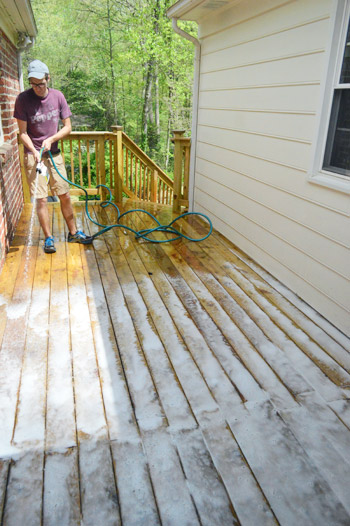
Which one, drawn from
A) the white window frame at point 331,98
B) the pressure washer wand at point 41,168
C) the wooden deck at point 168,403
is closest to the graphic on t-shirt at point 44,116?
the pressure washer wand at point 41,168

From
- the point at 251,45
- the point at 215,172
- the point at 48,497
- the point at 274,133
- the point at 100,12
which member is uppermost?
the point at 100,12

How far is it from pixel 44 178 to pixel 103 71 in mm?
15995

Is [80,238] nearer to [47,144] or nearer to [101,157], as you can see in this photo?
[47,144]

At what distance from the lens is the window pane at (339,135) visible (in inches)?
94.7

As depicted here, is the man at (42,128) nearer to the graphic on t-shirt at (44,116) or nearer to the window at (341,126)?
the graphic on t-shirt at (44,116)

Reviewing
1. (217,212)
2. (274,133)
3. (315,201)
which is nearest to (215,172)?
(217,212)

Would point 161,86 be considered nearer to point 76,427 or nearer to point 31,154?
point 31,154

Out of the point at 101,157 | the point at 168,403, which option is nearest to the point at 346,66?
the point at 168,403

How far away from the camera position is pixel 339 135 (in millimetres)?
2475

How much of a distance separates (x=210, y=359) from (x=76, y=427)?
2.70 feet

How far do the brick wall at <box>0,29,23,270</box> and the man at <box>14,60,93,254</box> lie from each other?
0.93ft

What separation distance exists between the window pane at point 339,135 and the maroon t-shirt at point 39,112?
7.49ft

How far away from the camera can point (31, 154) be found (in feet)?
11.3

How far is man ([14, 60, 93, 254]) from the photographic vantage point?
323 centimetres
